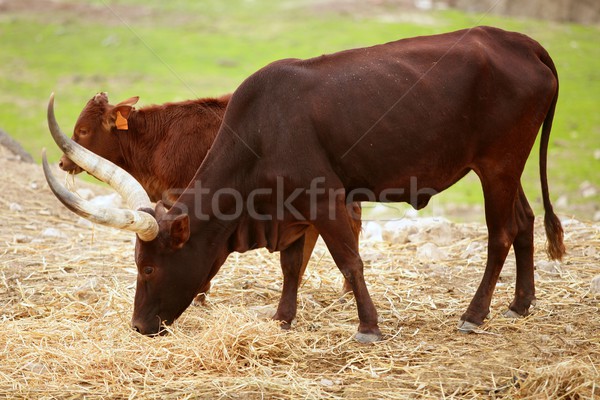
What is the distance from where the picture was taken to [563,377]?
514cm

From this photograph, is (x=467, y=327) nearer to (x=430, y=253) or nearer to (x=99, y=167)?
(x=430, y=253)

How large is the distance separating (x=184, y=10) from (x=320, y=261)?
19845 mm

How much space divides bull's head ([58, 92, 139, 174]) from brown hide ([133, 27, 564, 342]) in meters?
1.99

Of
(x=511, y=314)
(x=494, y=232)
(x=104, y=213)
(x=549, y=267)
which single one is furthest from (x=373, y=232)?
(x=104, y=213)

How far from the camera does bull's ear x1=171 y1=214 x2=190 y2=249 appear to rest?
5848 millimetres

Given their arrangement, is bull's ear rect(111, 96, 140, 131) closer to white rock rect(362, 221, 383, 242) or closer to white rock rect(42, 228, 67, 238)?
white rock rect(42, 228, 67, 238)

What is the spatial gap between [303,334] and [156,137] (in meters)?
2.60

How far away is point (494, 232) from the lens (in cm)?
641

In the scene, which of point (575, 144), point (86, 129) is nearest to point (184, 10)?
point (575, 144)

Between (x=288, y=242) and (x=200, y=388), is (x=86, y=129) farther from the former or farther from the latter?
(x=200, y=388)

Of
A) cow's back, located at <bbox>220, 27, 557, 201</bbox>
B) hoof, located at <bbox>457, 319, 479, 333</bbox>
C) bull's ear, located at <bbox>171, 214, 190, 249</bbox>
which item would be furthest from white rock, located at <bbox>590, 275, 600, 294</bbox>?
bull's ear, located at <bbox>171, 214, 190, 249</bbox>

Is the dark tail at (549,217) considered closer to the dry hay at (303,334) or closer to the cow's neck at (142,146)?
the dry hay at (303,334)

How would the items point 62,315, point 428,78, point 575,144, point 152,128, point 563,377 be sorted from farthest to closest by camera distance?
point 575,144
point 152,128
point 62,315
point 428,78
point 563,377

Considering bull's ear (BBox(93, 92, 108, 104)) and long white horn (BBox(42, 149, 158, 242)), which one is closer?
long white horn (BBox(42, 149, 158, 242))
